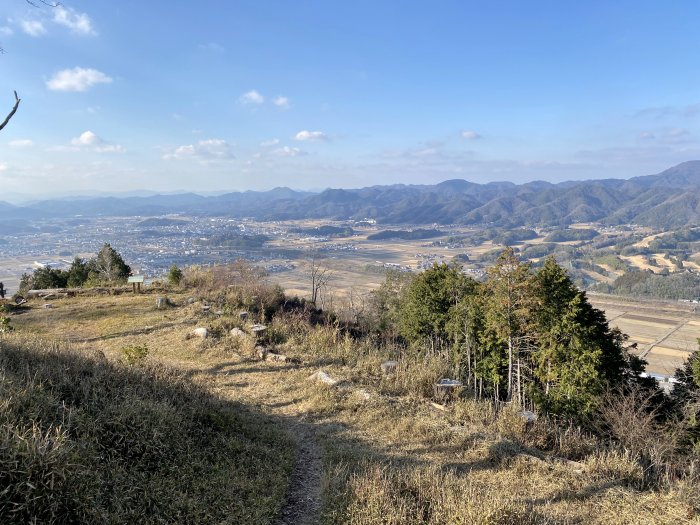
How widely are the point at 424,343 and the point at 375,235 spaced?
12308cm

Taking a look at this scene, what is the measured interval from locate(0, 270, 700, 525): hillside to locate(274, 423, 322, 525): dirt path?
2 centimetres

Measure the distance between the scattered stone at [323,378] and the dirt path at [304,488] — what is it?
75.6 inches

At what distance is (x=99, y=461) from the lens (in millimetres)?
3561

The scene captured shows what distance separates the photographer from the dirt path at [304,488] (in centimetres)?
396

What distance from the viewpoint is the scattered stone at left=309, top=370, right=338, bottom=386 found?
26.4ft

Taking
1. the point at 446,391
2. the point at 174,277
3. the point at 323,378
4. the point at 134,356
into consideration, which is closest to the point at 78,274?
the point at 174,277

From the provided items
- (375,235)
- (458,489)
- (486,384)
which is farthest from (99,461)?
(375,235)

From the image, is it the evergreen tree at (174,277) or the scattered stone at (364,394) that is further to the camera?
the evergreen tree at (174,277)

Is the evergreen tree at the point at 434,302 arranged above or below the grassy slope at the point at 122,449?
below

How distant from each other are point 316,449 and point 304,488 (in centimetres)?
112

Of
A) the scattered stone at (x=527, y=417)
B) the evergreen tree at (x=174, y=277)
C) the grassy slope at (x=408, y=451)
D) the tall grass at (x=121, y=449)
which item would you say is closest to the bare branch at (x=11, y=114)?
the tall grass at (x=121, y=449)

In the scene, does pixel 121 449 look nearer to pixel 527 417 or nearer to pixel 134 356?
pixel 134 356

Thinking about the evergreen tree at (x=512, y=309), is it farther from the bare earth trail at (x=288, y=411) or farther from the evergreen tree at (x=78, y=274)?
the evergreen tree at (x=78, y=274)

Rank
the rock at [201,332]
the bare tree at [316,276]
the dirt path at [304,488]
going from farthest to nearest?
1. the bare tree at [316,276]
2. the rock at [201,332]
3. the dirt path at [304,488]
